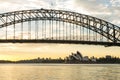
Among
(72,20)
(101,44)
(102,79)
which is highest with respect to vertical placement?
(72,20)

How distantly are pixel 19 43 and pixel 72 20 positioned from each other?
14.2 meters

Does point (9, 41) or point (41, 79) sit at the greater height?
point (9, 41)

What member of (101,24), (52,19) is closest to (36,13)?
(52,19)

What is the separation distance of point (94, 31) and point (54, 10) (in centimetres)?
1086

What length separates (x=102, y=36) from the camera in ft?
295

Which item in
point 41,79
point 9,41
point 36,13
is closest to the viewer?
point 41,79

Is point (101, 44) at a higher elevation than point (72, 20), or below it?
below

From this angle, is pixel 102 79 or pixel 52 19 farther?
pixel 52 19

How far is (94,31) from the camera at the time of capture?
90.7 meters

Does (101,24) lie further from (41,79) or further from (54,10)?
(41,79)

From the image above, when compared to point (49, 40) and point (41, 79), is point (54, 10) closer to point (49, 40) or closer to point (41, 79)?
point (49, 40)

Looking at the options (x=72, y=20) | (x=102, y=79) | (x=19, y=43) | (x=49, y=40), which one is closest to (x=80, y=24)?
(x=72, y=20)

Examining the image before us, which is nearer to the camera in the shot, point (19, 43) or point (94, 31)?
point (19, 43)

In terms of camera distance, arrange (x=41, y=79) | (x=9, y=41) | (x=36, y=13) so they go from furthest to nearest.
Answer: (x=36, y=13) → (x=9, y=41) → (x=41, y=79)
